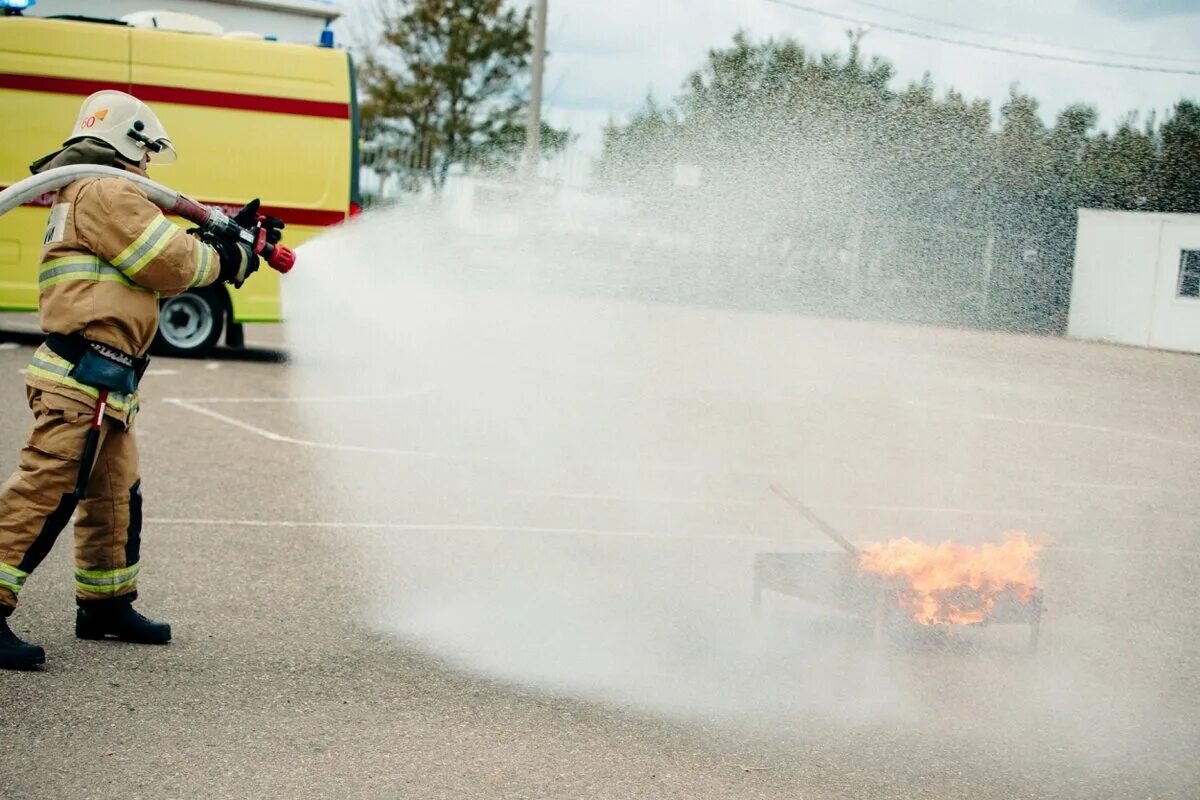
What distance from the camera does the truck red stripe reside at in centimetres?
1271

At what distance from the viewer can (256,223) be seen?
16.4 feet

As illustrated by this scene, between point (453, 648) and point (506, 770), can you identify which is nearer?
point (506, 770)

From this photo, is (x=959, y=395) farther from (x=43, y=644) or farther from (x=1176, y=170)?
(x=43, y=644)

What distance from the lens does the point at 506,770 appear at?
4.01 meters

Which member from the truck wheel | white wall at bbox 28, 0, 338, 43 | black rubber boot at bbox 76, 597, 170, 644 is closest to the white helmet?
black rubber boot at bbox 76, 597, 170, 644

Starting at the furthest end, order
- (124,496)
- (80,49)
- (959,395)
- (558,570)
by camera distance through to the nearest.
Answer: (80,49) → (959,395) → (558,570) → (124,496)

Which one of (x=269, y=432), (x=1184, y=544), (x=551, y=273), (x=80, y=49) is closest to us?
(x=1184, y=544)

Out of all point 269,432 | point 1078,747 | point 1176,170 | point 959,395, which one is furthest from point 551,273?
point 1176,170

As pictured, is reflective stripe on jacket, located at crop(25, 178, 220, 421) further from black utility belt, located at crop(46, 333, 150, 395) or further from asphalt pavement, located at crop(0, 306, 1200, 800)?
asphalt pavement, located at crop(0, 306, 1200, 800)

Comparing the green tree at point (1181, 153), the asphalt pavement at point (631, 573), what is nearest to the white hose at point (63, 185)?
the asphalt pavement at point (631, 573)

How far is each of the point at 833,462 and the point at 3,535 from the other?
6847 mm

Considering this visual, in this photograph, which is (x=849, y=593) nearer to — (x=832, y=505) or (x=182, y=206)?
(x=182, y=206)

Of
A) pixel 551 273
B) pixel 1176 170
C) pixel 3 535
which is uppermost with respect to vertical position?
pixel 1176 170

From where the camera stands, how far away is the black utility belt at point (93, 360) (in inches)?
182
